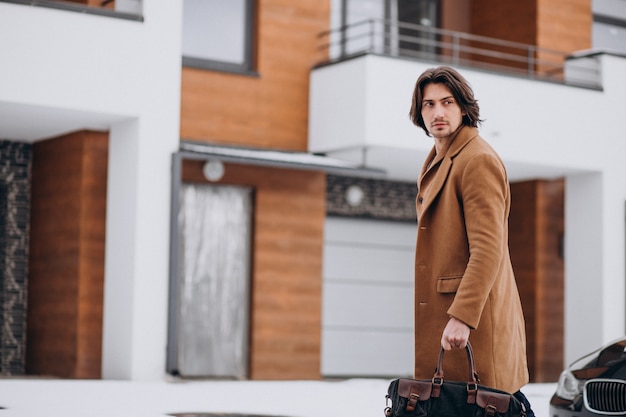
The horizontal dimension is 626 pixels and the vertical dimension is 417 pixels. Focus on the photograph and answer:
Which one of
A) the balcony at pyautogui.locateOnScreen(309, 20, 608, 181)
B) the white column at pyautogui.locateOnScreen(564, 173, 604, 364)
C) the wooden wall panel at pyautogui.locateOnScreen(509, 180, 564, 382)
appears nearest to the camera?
the balcony at pyautogui.locateOnScreen(309, 20, 608, 181)

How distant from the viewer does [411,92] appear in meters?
14.6

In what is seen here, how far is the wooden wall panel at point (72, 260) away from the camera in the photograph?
14.1 m

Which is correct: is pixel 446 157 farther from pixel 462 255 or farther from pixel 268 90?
pixel 268 90

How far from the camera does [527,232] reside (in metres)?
17.7

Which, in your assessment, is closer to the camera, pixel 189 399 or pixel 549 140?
pixel 189 399

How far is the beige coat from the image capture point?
3.88 metres

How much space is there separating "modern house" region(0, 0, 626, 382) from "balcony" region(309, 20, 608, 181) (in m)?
0.03

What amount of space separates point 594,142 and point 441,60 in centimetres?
273

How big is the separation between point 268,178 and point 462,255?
37.2ft

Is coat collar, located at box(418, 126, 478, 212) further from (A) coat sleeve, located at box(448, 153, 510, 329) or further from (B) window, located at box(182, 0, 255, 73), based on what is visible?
(B) window, located at box(182, 0, 255, 73)

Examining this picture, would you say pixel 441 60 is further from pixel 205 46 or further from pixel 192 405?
pixel 192 405

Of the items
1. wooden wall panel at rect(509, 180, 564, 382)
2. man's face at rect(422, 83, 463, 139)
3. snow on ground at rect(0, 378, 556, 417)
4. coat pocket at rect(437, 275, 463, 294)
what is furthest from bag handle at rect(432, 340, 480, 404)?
wooden wall panel at rect(509, 180, 564, 382)

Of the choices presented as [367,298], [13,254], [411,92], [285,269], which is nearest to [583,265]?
[367,298]

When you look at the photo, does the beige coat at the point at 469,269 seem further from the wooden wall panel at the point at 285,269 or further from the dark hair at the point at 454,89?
the wooden wall panel at the point at 285,269
